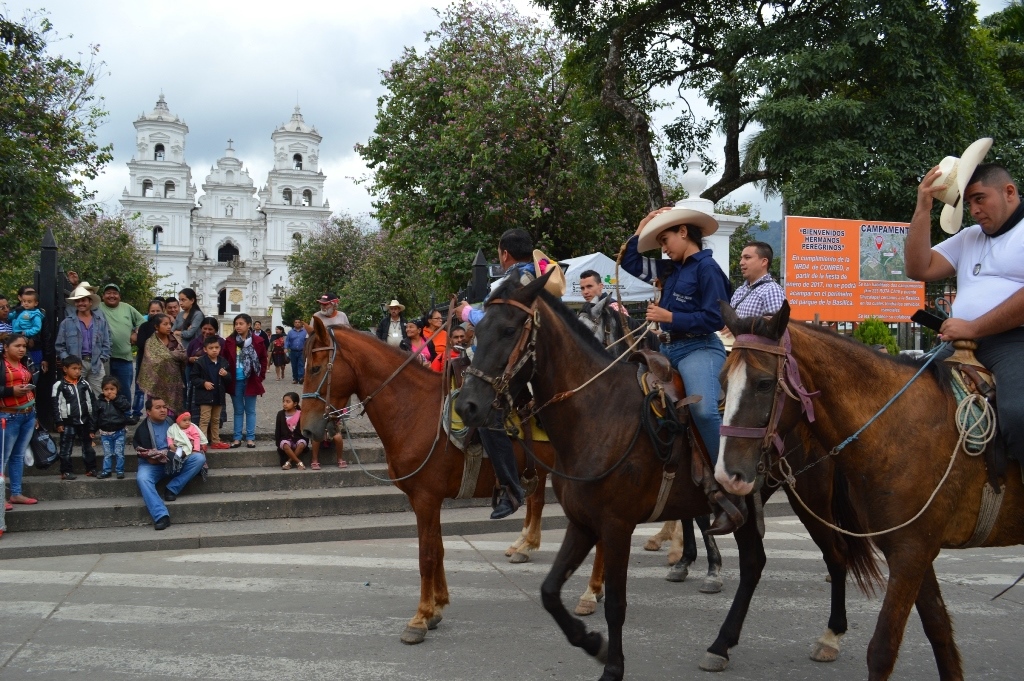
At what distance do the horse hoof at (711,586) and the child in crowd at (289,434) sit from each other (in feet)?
19.1

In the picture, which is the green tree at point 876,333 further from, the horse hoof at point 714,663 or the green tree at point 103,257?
the green tree at point 103,257

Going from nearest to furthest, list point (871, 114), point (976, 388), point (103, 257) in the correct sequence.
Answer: point (976, 388)
point (871, 114)
point (103, 257)

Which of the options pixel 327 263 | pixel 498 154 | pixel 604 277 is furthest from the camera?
pixel 327 263

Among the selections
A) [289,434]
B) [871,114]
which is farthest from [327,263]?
[289,434]

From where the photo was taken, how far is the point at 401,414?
20.1ft

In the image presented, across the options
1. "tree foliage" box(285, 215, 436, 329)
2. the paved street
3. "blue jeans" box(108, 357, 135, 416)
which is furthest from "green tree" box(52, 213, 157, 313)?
the paved street

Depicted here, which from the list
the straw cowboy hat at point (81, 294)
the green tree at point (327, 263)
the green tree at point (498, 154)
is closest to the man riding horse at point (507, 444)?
the straw cowboy hat at point (81, 294)

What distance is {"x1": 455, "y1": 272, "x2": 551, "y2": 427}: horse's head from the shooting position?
14.1 ft

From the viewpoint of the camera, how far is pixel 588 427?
4715 millimetres

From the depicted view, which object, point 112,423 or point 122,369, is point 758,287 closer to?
point 112,423

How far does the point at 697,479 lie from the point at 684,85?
1687 cm

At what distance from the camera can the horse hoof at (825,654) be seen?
16.6ft

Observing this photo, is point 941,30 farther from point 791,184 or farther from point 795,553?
point 795,553

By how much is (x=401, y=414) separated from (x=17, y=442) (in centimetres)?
550
